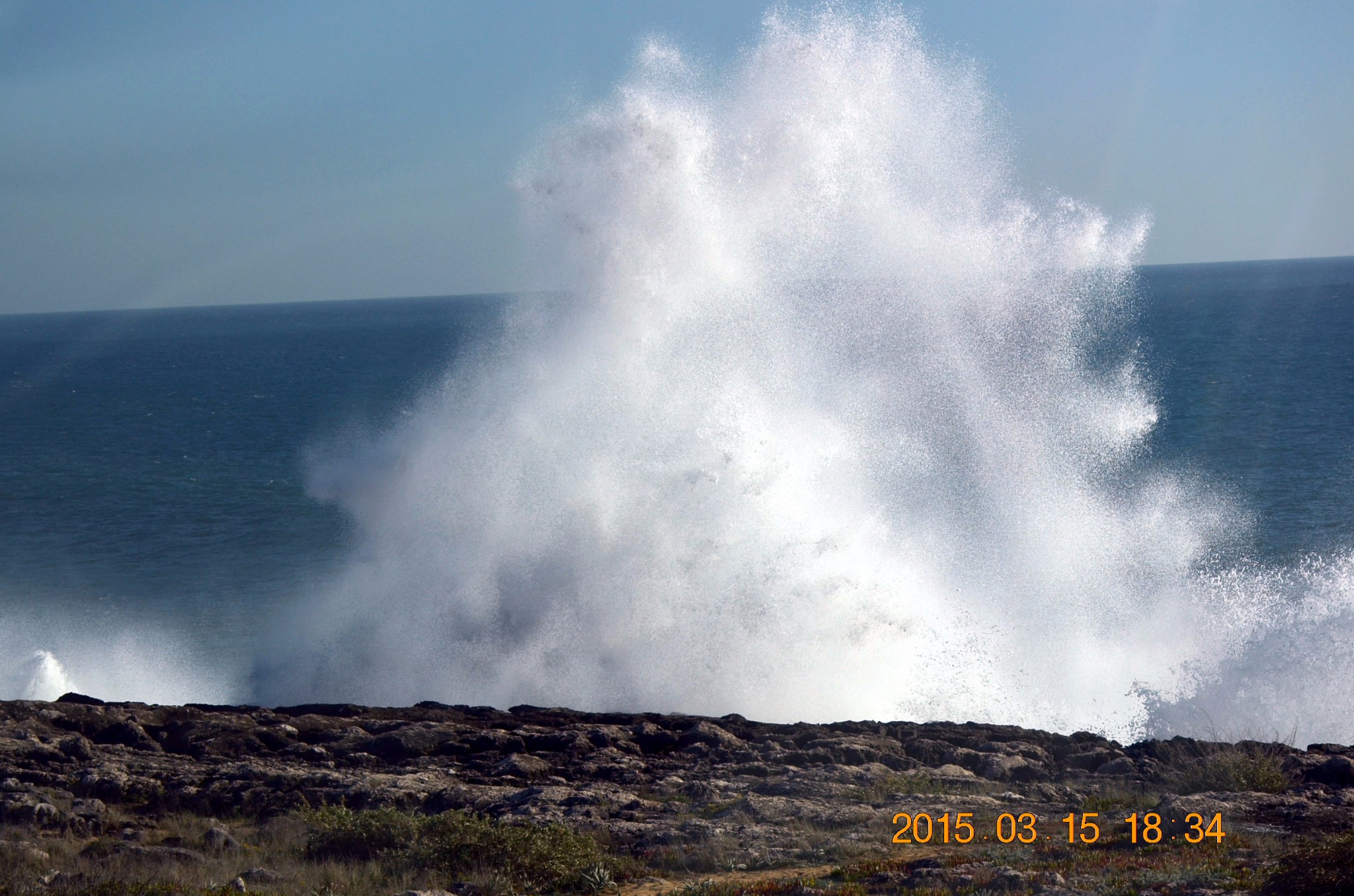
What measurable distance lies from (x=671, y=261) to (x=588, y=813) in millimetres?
15685

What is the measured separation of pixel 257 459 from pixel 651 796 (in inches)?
1862

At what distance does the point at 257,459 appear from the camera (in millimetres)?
54875

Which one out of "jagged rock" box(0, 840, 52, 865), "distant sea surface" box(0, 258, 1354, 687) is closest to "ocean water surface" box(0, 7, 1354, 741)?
"distant sea surface" box(0, 258, 1354, 687)

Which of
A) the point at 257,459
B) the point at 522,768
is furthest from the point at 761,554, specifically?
the point at 257,459

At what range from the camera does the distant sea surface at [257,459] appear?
33.4 meters

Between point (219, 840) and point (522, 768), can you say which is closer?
point (219, 840)

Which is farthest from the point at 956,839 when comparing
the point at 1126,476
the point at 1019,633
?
the point at 1126,476

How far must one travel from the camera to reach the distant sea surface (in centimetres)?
3341

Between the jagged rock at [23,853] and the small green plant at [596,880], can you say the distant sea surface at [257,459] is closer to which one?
the jagged rock at [23,853]

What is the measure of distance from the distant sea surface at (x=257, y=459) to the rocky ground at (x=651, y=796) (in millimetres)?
15112

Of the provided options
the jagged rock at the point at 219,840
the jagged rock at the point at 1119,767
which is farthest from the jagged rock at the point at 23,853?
the jagged rock at the point at 1119,767

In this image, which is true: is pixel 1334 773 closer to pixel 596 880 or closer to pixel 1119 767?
pixel 1119 767

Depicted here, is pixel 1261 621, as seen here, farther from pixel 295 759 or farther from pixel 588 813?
pixel 295 759

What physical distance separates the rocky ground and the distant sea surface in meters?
15.1
